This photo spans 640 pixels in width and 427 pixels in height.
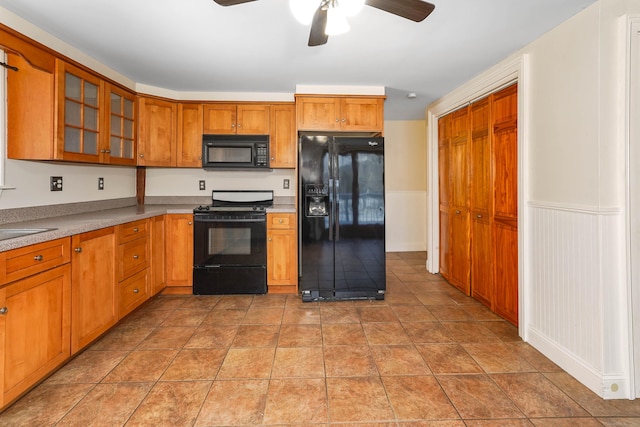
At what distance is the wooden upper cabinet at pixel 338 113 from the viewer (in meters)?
3.49

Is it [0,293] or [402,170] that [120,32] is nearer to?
[0,293]

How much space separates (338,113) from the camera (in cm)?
350

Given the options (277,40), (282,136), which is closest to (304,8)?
(277,40)

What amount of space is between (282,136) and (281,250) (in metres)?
1.27

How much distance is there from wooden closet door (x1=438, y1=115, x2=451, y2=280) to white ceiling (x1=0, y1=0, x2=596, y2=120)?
0.62 meters

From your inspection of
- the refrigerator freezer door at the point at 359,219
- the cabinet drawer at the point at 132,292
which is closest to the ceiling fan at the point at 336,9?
the refrigerator freezer door at the point at 359,219

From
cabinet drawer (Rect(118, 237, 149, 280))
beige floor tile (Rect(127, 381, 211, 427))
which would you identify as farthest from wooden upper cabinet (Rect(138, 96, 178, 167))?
beige floor tile (Rect(127, 381, 211, 427))

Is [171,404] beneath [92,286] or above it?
beneath

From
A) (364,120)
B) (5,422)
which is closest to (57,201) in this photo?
(5,422)

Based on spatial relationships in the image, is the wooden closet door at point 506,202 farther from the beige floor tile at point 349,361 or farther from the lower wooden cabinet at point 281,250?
the lower wooden cabinet at point 281,250

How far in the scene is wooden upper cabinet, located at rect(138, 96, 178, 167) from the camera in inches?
A: 137

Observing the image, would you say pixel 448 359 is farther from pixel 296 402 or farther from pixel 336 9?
pixel 336 9

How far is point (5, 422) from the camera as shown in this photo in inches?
64.0

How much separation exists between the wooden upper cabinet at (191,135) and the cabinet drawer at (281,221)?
103cm
